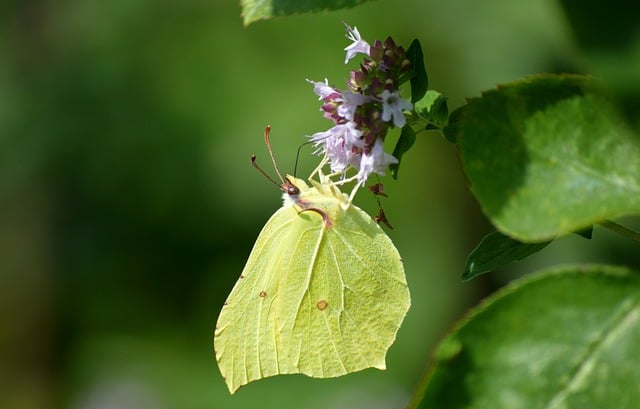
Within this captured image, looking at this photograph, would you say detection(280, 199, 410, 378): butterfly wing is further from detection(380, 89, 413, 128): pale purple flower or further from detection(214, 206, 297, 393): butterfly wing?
detection(380, 89, 413, 128): pale purple flower

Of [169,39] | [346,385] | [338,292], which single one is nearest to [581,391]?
[338,292]

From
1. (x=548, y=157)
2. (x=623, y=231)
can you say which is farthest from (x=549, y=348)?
(x=623, y=231)

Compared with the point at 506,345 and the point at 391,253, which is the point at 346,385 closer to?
the point at 391,253

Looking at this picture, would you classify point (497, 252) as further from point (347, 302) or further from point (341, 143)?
Answer: point (347, 302)

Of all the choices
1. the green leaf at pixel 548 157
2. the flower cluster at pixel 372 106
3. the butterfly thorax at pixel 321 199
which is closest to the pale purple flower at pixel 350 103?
the flower cluster at pixel 372 106

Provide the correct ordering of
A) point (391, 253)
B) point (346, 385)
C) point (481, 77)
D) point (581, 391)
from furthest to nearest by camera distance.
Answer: point (346, 385) < point (481, 77) < point (391, 253) < point (581, 391)

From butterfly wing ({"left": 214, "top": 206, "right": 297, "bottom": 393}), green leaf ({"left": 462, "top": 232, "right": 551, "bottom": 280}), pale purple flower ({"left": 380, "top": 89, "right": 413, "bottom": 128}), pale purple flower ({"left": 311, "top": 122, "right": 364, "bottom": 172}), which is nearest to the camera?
green leaf ({"left": 462, "top": 232, "right": 551, "bottom": 280})

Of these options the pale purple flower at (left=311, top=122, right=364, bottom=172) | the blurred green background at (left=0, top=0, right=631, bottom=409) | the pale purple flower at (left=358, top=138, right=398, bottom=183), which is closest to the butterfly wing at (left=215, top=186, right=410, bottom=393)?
the pale purple flower at (left=311, top=122, right=364, bottom=172)
